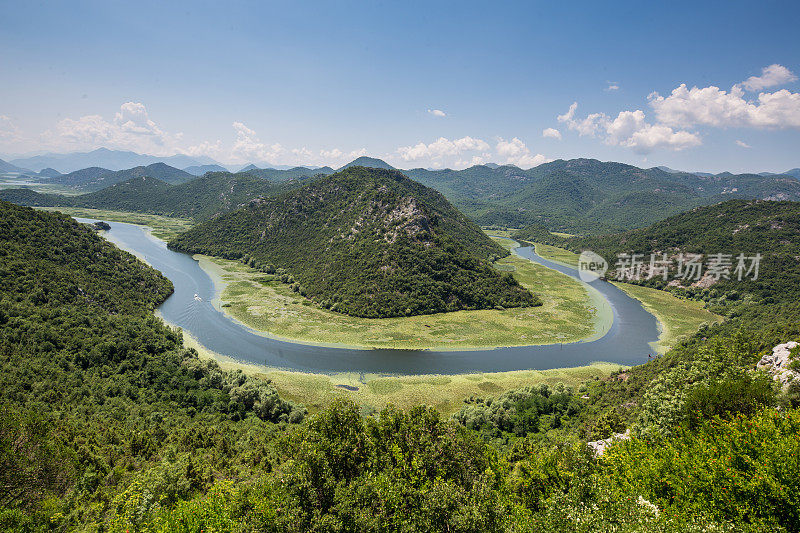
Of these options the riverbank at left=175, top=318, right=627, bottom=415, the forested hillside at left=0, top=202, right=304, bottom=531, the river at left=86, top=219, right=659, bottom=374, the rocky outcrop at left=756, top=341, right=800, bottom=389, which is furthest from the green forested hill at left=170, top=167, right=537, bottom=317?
the rocky outcrop at left=756, top=341, right=800, bottom=389

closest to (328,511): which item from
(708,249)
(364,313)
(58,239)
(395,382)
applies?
(395,382)

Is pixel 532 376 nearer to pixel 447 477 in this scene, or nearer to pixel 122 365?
pixel 447 477

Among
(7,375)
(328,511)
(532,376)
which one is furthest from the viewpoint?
(532,376)

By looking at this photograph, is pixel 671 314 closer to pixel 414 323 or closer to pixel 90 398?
pixel 414 323

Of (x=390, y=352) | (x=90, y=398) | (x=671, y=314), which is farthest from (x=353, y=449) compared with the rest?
(x=671, y=314)

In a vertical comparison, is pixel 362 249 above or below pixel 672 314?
above
